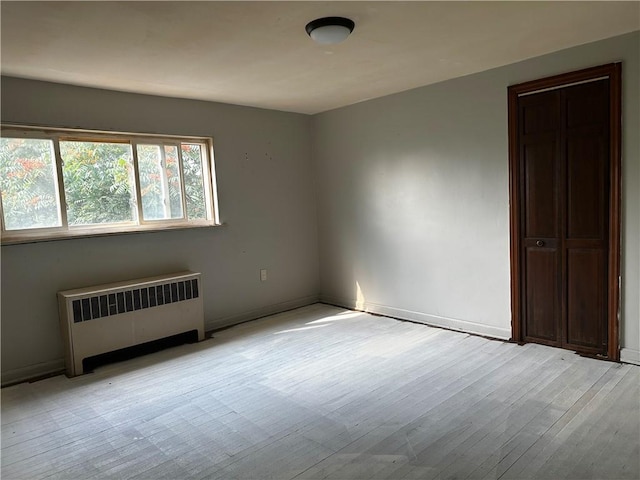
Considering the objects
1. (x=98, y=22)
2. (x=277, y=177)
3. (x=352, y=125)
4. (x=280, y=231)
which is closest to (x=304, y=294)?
(x=280, y=231)

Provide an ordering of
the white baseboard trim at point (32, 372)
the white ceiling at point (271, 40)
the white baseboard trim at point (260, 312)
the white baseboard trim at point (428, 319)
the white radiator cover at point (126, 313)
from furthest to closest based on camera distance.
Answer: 1. the white baseboard trim at point (260, 312)
2. the white baseboard trim at point (428, 319)
3. the white radiator cover at point (126, 313)
4. the white baseboard trim at point (32, 372)
5. the white ceiling at point (271, 40)

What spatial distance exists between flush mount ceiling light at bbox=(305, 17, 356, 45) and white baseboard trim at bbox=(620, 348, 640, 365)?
115 inches

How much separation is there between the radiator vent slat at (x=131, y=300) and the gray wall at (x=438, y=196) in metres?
1.92

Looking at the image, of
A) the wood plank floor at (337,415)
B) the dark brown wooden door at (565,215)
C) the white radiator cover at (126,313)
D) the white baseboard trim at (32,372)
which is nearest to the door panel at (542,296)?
the dark brown wooden door at (565,215)

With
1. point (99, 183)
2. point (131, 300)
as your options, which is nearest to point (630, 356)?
point (131, 300)

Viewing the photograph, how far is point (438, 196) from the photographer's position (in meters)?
4.06

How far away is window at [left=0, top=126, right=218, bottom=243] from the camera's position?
3318 millimetres

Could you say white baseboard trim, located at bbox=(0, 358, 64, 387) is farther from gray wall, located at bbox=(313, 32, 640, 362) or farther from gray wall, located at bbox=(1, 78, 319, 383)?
gray wall, located at bbox=(313, 32, 640, 362)

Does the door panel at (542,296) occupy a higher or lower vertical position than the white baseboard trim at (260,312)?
higher

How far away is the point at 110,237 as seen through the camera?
147 inches

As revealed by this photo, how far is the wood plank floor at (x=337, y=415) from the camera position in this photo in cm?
209

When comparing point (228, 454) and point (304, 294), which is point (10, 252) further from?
point (304, 294)

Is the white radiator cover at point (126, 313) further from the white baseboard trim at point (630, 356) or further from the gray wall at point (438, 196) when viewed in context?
the white baseboard trim at point (630, 356)

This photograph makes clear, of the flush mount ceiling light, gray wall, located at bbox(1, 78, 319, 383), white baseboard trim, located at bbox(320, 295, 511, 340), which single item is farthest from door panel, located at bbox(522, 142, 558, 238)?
gray wall, located at bbox(1, 78, 319, 383)
